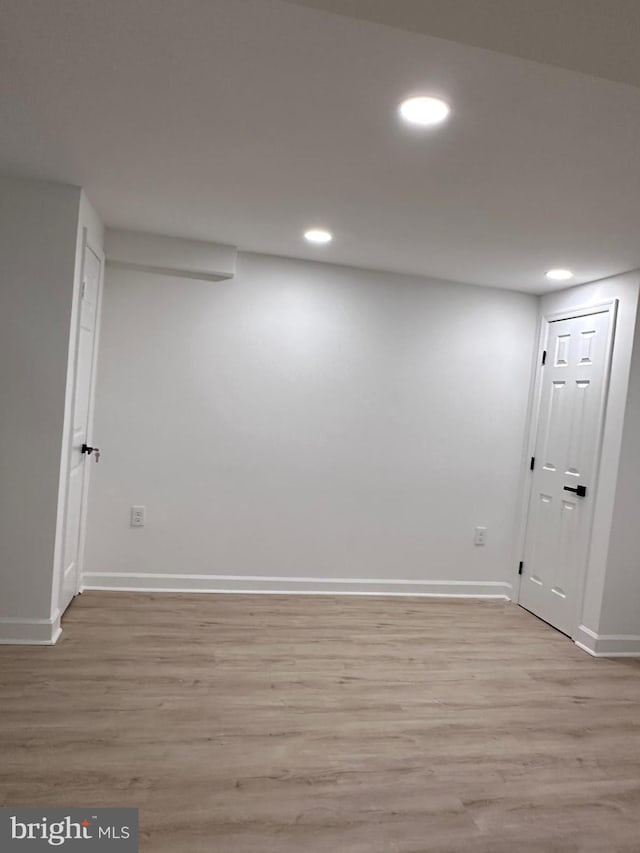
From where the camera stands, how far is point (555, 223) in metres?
2.65

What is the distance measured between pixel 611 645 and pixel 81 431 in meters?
3.27

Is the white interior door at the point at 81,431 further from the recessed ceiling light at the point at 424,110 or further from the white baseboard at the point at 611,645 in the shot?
the white baseboard at the point at 611,645

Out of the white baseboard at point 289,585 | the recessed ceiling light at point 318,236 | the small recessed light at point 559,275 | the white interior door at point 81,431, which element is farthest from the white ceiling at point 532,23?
the white baseboard at point 289,585

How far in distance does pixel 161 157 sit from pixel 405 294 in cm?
213

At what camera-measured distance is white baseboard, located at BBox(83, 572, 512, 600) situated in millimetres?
3729

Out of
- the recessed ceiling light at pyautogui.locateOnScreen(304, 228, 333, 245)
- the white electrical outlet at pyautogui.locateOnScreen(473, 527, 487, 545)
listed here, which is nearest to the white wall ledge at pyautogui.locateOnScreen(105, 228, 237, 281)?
the recessed ceiling light at pyautogui.locateOnScreen(304, 228, 333, 245)

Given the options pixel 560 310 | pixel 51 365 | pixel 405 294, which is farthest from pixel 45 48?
pixel 560 310

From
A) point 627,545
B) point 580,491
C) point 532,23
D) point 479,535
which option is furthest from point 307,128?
point 479,535

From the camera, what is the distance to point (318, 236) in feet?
10.6

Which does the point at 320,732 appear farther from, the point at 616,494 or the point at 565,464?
the point at 565,464

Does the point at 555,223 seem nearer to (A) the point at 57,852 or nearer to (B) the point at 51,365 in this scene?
(B) the point at 51,365

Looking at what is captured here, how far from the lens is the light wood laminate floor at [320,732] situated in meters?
1.86

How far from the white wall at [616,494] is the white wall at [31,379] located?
9.72ft

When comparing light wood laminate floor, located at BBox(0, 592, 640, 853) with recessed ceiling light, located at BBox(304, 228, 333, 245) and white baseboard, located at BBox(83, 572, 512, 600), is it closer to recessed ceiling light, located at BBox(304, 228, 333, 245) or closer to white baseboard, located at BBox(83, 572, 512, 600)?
white baseboard, located at BBox(83, 572, 512, 600)
